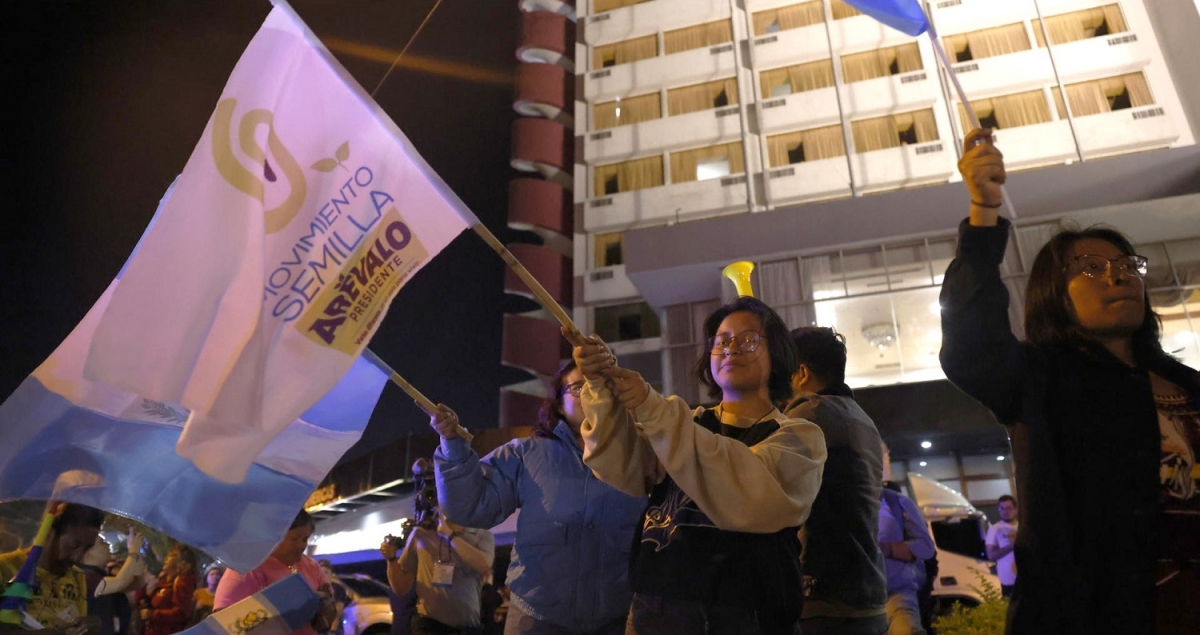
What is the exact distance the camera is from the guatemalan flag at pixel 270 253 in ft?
7.62

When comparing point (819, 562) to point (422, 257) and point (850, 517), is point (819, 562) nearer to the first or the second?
point (850, 517)

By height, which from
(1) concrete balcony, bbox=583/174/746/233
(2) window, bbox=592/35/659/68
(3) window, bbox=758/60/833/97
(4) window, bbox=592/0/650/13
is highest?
(4) window, bbox=592/0/650/13

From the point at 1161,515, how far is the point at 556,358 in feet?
92.2

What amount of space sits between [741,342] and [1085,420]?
96 cm

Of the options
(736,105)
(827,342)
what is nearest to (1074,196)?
(736,105)

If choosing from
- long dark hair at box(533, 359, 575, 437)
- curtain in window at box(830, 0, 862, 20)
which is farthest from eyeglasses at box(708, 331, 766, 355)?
curtain in window at box(830, 0, 862, 20)

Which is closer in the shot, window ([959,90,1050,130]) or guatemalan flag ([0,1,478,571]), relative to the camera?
guatemalan flag ([0,1,478,571])

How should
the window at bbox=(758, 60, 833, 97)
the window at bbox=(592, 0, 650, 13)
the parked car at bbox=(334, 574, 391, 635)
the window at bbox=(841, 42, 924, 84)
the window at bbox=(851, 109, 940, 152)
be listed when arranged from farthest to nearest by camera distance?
the window at bbox=(592, 0, 650, 13), the window at bbox=(758, 60, 833, 97), the window at bbox=(841, 42, 924, 84), the window at bbox=(851, 109, 940, 152), the parked car at bbox=(334, 574, 391, 635)

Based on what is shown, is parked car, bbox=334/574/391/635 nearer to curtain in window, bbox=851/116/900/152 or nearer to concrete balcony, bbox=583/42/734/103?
curtain in window, bbox=851/116/900/152

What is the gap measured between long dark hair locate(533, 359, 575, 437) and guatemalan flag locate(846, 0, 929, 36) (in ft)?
7.66

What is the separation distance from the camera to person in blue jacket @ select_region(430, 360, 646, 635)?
2.94m

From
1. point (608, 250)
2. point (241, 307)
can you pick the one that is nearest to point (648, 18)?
point (608, 250)

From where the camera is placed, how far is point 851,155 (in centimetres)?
2344

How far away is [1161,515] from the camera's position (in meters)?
1.75
